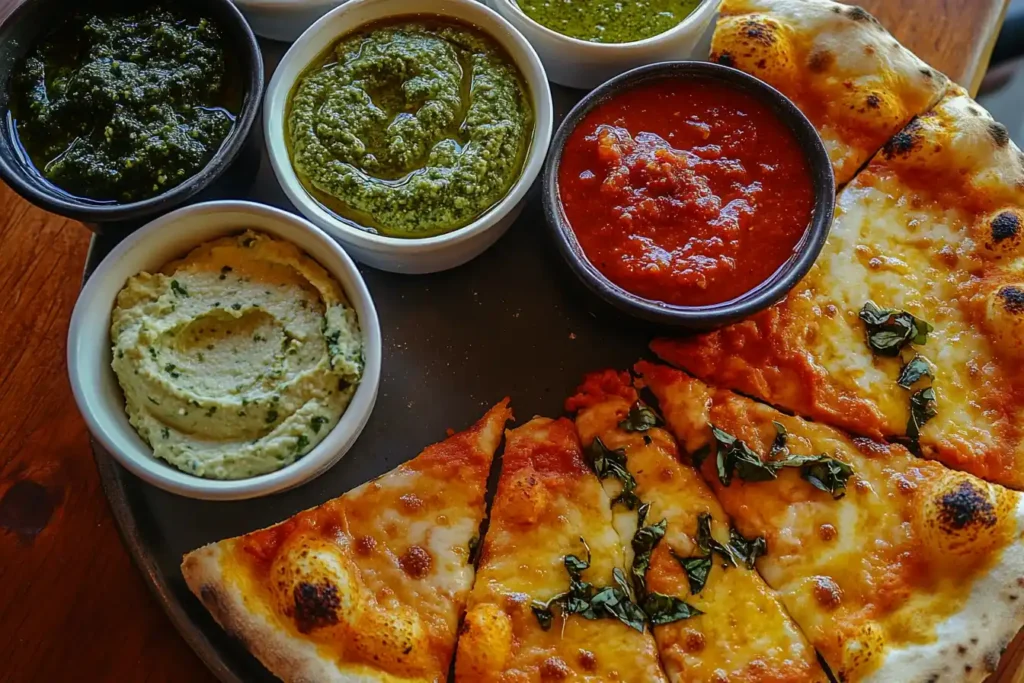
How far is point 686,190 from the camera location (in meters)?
3.85

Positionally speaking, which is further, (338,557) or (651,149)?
(651,149)

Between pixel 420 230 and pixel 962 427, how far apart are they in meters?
2.40

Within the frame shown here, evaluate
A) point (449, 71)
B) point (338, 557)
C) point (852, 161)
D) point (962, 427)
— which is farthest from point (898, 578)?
point (449, 71)

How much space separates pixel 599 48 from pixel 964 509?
2.45 meters

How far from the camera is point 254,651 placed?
3.48 m

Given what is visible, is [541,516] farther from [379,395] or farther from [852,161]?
[852,161]

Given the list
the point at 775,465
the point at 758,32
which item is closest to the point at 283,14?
the point at 758,32

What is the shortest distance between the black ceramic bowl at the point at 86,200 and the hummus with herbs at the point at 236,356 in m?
0.26

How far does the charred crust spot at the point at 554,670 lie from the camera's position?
11.6 feet

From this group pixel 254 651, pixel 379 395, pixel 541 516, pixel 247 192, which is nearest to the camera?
pixel 254 651

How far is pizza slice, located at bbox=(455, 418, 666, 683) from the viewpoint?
11.7 feet

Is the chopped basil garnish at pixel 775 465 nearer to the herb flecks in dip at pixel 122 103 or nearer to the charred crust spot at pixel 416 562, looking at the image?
the charred crust spot at pixel 416 562

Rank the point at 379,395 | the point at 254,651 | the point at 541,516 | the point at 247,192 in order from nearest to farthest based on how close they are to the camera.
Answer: the point at 254,651 → the point at 541,516 → the point at 379,395 → the point at 247,192

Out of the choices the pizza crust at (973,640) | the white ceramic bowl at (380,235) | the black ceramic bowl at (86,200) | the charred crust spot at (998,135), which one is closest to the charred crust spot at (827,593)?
the pizza crust at (973,640)
